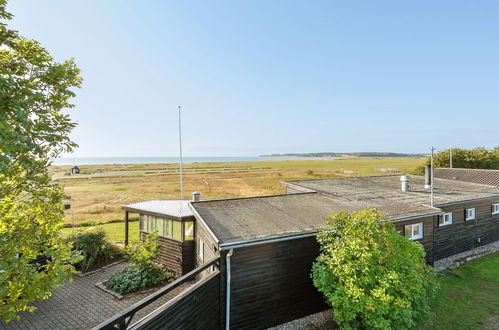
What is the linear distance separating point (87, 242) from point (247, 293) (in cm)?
1023

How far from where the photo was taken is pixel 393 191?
15617 mm

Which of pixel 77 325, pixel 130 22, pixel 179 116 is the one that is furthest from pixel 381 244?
pixel 130 22

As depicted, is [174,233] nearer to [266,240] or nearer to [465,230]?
[266,240]

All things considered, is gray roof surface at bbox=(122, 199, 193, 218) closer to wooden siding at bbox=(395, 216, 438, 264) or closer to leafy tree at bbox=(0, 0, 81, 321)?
leafy tree at bbox=(0, 0, 81, 321)

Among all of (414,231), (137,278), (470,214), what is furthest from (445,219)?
(137,278)

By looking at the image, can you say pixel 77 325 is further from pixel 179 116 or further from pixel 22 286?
pixel 179 116

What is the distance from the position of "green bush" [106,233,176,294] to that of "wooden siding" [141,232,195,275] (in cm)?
46

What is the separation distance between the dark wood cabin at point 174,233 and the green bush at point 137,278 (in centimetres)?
61

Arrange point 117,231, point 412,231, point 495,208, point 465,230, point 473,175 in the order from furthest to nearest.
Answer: point 473,175 < point 117,231 < point 495,208 < point 465,230 < point 412,231

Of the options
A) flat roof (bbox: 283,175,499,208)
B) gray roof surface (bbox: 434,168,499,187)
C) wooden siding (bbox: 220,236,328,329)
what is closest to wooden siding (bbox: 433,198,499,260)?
flat roof (bbox: 283,175,499,208)

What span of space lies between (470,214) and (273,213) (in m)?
13.9

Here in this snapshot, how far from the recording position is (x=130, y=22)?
1475 centimetres

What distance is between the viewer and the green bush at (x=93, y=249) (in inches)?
500

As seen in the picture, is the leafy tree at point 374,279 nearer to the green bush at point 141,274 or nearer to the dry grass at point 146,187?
the green bush at point 141,274
